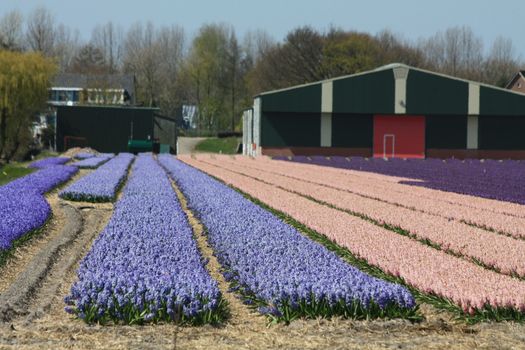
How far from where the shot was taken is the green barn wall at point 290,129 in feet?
162

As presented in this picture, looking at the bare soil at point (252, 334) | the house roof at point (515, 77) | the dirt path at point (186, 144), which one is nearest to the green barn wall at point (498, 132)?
the dirt path at point (186, 144)

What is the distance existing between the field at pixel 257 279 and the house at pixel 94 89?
2379 inches

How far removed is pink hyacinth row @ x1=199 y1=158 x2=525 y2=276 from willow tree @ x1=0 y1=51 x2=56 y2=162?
34.9 meters

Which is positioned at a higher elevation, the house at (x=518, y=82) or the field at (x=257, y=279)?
the house at (x=518, y=82)

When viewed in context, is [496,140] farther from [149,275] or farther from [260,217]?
[149,275]

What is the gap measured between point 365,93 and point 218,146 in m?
22.4

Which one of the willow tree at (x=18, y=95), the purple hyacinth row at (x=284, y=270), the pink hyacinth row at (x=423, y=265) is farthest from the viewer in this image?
the willow tree at (x=18, y=95)

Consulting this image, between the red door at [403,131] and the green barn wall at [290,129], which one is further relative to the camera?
the red door at [403,131]

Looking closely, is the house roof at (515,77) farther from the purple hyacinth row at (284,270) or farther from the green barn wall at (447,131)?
the purple hyacinth row at (284,270)

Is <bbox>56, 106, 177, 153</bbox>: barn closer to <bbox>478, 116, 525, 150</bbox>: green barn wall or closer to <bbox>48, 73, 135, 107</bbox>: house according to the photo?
<bbox>48, 73, 135, 107</bbox>: house

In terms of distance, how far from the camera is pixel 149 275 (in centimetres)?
666

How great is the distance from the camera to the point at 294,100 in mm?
48625

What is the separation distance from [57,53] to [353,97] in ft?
187

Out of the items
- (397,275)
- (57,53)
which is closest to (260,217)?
(397,275)
